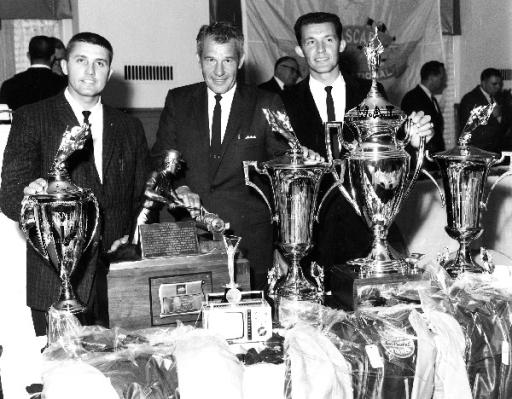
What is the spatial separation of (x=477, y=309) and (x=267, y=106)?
1.07 meters

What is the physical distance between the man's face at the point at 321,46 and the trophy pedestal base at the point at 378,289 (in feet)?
3.30

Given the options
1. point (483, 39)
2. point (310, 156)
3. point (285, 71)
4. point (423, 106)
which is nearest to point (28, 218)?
point (310, 156)

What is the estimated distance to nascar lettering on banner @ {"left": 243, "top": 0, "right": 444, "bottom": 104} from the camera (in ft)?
20.2

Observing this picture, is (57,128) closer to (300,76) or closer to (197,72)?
(197,72)

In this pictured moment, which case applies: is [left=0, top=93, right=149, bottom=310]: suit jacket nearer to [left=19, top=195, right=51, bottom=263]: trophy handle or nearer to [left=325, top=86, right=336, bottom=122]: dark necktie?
[left=19, top=195, right=51, bottom=263]: trophy handle

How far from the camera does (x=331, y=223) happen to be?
2.52 metres

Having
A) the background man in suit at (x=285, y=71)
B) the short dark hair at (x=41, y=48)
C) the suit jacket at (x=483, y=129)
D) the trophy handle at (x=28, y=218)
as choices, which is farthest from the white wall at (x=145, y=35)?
the trophy handle at (x=28, y=218)

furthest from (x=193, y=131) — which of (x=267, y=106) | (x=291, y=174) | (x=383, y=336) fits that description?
(x=383, y=336)

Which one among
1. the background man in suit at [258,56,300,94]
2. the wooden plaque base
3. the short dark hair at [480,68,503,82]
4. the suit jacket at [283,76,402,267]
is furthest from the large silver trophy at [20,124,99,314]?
the short dark hair at [480,68,503,82]

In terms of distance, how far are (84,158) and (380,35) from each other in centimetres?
526

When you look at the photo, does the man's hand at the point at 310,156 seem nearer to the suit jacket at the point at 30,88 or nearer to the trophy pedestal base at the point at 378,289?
the trophy pedestal base at the point at 378,289

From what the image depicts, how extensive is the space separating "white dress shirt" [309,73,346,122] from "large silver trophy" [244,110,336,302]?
79cm

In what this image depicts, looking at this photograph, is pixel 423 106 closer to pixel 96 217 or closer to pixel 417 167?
pixel 417 167

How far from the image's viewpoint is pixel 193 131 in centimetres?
239
